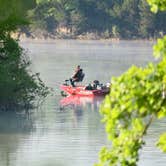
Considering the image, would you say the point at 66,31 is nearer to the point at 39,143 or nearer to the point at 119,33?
the point at 119,33

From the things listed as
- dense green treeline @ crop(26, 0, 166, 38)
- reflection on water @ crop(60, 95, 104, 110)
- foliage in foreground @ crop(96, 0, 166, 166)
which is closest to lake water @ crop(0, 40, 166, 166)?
reflection on water @ crop(60, 95, 104, 110)

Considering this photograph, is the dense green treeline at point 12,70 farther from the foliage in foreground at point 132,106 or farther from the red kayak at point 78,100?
the foliage in foreground at point 132,106

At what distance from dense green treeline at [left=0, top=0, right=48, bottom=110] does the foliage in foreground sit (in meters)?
21.3

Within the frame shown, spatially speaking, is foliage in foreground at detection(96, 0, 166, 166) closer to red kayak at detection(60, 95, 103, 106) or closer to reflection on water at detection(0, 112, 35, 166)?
reflection on water at detection(0, 112, 35, 166)

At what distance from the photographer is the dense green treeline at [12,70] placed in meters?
28.5

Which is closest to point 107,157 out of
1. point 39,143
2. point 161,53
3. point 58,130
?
point 161,53

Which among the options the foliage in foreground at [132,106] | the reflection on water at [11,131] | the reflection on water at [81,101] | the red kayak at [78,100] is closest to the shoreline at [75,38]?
the red kayak at [78,100]

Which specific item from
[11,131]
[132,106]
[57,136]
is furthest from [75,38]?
[132,106]

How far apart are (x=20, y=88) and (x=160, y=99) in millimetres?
21912

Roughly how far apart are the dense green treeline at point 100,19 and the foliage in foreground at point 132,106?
4019 inches

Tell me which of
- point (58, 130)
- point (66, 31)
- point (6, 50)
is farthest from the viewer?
point (66, 31)

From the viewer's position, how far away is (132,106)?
7008 millimetres

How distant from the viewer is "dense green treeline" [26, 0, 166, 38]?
362ft

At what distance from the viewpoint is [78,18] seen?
377 feet
